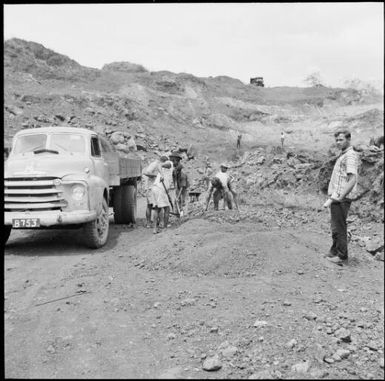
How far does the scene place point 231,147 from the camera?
28188mm

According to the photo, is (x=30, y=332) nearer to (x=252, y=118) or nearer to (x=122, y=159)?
(x=122, y=159)

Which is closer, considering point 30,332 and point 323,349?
point 323,349

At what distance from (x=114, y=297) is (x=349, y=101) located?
45101 mm

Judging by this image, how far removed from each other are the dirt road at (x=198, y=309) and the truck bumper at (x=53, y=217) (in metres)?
0.50

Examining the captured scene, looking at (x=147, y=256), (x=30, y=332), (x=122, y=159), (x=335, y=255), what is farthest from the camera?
(x=122, y=159)

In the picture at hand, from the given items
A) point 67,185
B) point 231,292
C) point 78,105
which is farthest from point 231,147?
point 231,292

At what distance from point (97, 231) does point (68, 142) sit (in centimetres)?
175

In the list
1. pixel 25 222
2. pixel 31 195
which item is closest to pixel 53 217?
pixel 25 222

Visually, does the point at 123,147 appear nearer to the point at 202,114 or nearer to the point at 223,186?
the point at 223,186

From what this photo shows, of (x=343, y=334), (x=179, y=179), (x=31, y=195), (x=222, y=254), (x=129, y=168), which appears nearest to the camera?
(x=343, y=334)

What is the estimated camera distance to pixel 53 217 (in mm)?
6578

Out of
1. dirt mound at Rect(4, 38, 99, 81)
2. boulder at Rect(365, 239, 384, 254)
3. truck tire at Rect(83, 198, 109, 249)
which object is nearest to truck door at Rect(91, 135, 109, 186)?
truck tire at Rect(83, 198, 109, 249)

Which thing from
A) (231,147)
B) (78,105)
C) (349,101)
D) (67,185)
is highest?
(349,101)

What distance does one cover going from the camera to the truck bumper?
258 inches
